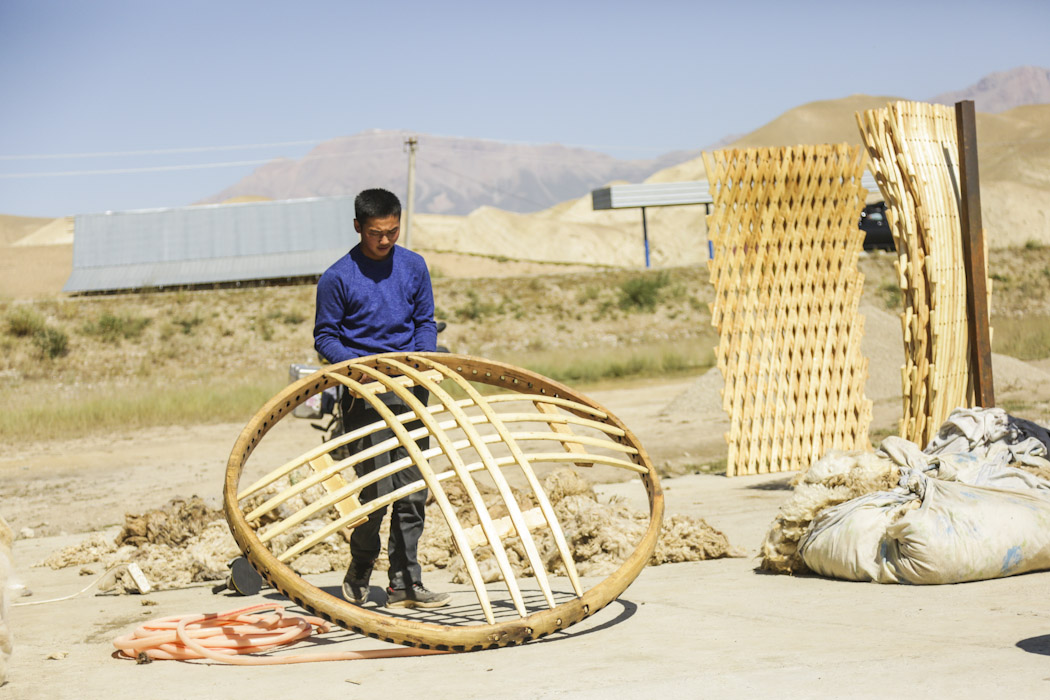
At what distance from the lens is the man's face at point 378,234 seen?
4.19 m

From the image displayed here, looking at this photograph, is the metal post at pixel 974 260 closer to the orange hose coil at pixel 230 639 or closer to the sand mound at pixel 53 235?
the orange hose coil at pixel 230 639

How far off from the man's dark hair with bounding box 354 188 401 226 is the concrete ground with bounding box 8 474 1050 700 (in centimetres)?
172

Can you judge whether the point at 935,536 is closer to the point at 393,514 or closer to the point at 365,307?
the point at 393,514

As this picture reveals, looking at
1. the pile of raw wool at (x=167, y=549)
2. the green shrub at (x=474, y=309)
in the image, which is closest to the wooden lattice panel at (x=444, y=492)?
the pile of raw wool at (x=167, y=549)

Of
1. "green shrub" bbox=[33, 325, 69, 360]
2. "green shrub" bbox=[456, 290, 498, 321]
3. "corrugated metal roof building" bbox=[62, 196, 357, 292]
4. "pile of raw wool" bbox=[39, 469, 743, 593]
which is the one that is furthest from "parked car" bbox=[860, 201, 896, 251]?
"pile of raw wool" bbox=[39, 469, 743, 593]

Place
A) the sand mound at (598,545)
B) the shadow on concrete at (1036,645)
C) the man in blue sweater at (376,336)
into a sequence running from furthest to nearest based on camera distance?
the sand mound at (598,545)
the man in blue sweater at (376,336)
the shadow on concrete at (1036,645)

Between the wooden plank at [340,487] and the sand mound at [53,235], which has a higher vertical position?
the sand mound at [53,235]

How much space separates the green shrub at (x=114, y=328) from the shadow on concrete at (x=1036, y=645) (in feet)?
77.2

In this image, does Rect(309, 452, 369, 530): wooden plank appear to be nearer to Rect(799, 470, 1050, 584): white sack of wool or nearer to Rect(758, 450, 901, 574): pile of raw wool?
Rect(758, 450, 901, 574): pile of raw wool

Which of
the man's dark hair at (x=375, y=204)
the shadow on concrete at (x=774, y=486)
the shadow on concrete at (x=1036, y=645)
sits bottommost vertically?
the shadow on concrete at (x=774, y=486)

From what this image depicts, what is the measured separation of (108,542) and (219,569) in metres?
1.36

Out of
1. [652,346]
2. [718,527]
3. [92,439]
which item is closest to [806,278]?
[718,527]

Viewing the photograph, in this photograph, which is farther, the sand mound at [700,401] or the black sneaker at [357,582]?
the sand mound at [700,401]

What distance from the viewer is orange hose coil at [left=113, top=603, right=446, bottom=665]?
3.57 metres
